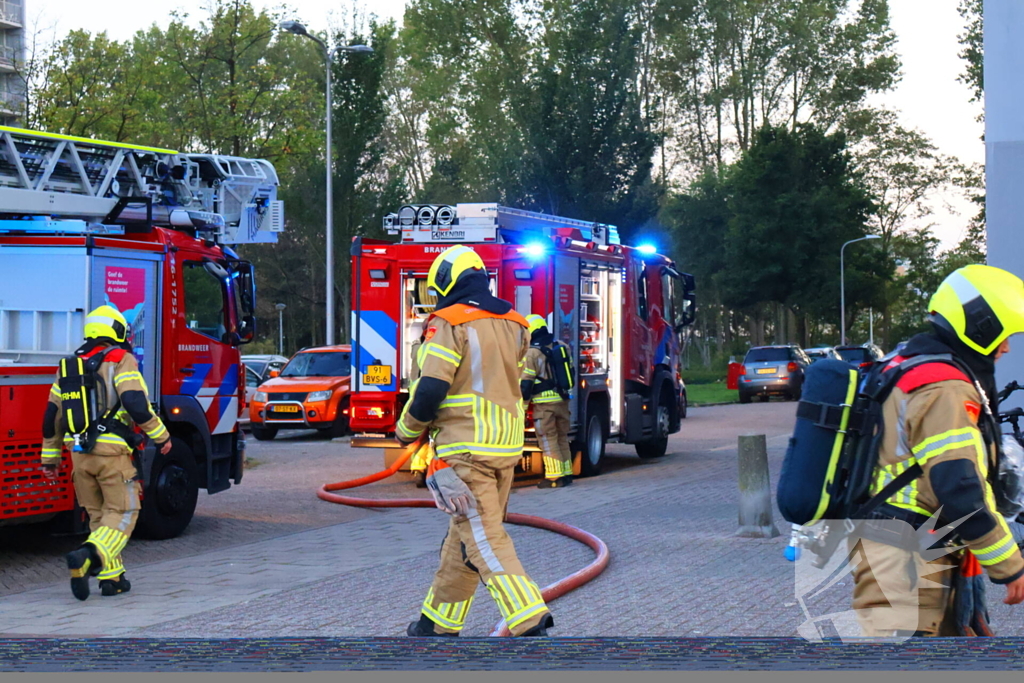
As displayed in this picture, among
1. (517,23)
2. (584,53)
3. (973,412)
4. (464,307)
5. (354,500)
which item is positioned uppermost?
(517,23)

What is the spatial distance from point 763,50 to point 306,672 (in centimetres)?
5137

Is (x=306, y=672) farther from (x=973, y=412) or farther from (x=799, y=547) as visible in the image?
(x=973, y=412)

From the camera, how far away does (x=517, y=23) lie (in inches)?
1791

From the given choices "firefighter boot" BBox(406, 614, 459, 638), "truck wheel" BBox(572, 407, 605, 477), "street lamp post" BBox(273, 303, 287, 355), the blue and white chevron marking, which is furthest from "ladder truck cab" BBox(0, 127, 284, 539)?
"street lamp post" BBox(273, 303, 287, 355)

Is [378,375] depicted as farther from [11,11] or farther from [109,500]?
[11,11]

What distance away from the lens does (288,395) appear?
21.7m

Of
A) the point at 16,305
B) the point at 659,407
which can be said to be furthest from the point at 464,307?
the point at 659,407

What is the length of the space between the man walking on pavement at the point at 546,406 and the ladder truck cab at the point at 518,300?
0.70 feet

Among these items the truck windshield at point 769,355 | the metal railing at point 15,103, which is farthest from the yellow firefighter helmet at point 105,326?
the truck windshield at point 769,355

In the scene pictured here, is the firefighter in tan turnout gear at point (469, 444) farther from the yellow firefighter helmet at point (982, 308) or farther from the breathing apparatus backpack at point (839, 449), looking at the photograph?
the yellow firefighter helmet at point (982, 308)

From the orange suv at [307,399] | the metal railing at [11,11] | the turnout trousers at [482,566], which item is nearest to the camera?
the turnout trousers at [482,566]

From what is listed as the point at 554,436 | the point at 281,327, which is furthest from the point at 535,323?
the point at 281,327

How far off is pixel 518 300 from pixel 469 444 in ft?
27.5

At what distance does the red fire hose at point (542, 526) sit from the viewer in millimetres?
7609
